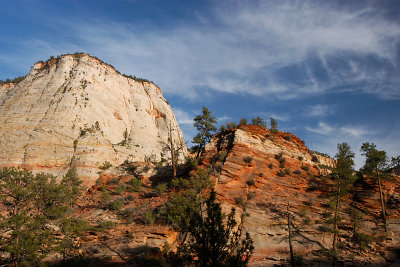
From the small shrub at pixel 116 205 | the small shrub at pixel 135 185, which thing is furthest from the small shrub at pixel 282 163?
the small shrub at pixel 116 205

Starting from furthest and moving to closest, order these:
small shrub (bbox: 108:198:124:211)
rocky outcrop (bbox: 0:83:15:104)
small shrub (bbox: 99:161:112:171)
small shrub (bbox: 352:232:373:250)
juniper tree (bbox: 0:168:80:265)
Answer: rocky outcrop (bbox: 0:83:15:104)
small shrub (bbox: 99:161:112:171)
small shrub (bbox: 108:198:124:211)
small shrub (bbox: 352:232:373:250)
juniper tree (bbox: 0:168:80:265)

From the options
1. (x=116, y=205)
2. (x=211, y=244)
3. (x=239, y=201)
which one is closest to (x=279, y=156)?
(x=239, y=201)

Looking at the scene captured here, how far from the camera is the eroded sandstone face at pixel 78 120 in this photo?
35.8 m

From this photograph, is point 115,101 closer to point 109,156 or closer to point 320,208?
point 109,156

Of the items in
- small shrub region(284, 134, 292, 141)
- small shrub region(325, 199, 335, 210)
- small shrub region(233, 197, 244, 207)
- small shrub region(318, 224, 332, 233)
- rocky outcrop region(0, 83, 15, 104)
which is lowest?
small shrub region(318, 224, 332, 233)

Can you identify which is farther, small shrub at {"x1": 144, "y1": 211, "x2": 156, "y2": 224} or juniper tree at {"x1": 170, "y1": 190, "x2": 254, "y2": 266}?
small shrub at {"x1": 144, "y1": 211, "x2": 156, "y2": 224}

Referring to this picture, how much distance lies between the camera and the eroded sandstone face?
117 ft

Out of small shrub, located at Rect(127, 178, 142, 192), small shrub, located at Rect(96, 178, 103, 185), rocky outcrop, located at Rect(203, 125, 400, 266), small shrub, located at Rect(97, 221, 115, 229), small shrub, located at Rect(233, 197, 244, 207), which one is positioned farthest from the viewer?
small shrub, located at Rect(96, 178, 103, 185)

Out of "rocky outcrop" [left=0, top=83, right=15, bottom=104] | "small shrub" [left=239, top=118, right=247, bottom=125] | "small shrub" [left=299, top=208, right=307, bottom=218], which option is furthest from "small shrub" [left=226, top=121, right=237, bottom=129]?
"rocky outcrop" [left=0, top=83, right=15, bottom=104]

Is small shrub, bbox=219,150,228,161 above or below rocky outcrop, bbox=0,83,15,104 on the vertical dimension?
below

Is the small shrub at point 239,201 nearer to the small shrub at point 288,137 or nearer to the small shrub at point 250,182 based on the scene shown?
the small shrub at point 250,182

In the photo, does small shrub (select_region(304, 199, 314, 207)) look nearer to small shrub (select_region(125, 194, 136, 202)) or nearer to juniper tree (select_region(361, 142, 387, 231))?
juniper tree (select_region(361, 142, 387, 231))

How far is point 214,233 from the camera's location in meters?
8.51

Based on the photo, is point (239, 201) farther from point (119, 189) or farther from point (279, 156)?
point (119, 189)
